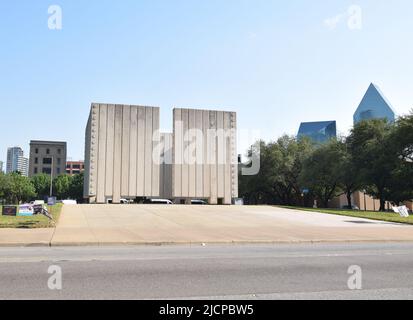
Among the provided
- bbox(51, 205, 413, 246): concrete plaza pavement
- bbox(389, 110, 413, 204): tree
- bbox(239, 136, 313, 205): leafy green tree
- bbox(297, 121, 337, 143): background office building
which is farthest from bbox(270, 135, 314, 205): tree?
bbox(51, 205, 413, 246): concrete plaza pavement

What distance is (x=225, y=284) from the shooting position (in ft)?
25.7

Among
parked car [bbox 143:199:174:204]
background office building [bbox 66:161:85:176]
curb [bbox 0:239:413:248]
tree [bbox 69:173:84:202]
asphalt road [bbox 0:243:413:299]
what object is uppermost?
background office building [bbox 66:161:85:176]

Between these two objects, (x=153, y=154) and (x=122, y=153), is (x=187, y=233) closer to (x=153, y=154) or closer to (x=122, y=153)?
(x=122, y=153)

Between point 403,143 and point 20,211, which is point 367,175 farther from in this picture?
point 20,211

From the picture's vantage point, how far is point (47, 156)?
516 ft

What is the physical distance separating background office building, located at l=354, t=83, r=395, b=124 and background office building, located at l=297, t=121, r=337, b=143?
7.44 m

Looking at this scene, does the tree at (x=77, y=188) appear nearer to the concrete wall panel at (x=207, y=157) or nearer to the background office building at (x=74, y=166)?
the concrete wall panel at (x=207, y=157)

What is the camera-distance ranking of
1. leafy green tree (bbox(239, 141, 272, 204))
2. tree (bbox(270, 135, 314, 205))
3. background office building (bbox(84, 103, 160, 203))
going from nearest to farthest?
background office building (bbox(84, 103, 160, 203)), tree (bbox(270, 135, 314, 205)), leafy green tree (bbox(239, 141, 272, 204))

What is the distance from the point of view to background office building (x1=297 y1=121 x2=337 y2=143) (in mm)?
92938

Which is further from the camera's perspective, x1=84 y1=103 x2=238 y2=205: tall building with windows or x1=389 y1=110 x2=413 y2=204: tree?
x1=84 y1=103 x2=238 y2=205: tall building with windows

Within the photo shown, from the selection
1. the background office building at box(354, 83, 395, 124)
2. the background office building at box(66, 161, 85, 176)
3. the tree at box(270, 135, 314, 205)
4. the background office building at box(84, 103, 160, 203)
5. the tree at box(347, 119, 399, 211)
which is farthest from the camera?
the background office building at box(66, 161, 85, 176)

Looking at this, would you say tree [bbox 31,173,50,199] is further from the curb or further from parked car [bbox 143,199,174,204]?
the curb

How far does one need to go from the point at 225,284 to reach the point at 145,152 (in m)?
47.6

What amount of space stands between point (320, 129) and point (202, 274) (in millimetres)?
92961
